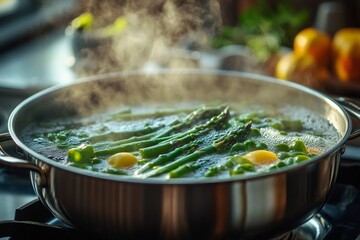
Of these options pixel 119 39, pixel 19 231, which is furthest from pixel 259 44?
pixel 19 231

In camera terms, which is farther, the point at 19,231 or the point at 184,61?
the point at 184,61

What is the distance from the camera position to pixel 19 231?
1.02 meters

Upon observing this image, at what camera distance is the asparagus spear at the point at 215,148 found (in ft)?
3.21

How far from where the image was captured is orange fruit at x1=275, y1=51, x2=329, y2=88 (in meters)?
1.80

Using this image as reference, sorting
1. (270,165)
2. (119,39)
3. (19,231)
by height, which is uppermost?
(119,39)

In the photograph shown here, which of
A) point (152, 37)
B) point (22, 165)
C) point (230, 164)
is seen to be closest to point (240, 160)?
point (230, 164)

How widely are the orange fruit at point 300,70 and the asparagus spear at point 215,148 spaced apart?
694mm

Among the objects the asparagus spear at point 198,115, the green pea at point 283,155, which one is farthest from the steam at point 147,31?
the green pea at point 283,155

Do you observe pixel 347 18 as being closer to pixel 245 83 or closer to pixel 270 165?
pixel 245 83

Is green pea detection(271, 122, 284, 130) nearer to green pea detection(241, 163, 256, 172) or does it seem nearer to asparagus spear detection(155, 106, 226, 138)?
asparagus spear detection(155, 106, 226, 138)

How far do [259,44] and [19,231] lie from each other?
129cm

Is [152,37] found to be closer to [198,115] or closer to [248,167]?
[198,115]

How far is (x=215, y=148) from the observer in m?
1.07

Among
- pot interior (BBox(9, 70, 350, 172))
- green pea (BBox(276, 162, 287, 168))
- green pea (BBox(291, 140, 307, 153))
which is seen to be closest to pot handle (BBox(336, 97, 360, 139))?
pot interior (BBox(9, 70, 350, 172))
